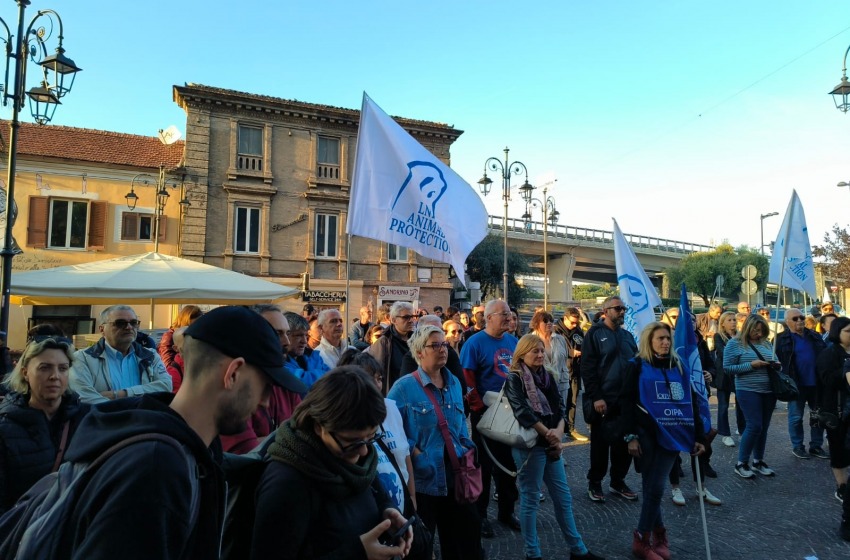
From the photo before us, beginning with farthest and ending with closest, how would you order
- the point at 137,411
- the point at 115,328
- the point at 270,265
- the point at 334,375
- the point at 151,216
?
the point at 270,265 < the point at 151,216 < the point at 115,328 < the point at 334,375 < the point at 137,411

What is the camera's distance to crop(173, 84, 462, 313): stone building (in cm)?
2184

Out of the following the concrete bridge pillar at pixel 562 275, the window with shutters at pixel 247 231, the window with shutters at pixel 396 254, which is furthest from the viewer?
the concrete bridge pillar at pixel 562 275

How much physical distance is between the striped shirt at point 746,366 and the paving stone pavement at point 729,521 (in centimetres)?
Answer: 105

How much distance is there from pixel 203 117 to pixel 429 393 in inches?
851

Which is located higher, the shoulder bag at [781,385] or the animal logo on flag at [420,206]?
the animal logo on flag at [420,206]

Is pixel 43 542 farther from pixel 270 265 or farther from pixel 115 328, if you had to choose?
pixel 270 265

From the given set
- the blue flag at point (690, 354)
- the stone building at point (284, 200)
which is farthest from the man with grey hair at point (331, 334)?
the stone building at point (284, 200)

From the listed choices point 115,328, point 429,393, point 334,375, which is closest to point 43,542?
point 334,375

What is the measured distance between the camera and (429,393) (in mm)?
3555

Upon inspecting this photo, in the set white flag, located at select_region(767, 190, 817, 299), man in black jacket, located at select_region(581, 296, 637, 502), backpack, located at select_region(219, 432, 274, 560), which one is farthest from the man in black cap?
white flag, located at select_region(767, 190, 817, 299)

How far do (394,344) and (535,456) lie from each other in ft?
5.44

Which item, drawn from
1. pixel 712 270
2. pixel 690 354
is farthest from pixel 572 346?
pixel 712 270

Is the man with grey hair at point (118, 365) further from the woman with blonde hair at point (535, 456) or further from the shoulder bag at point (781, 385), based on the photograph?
the shoulder bag at point (781, 385)

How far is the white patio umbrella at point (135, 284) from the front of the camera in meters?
7.03
